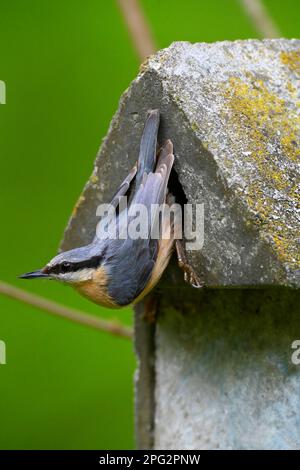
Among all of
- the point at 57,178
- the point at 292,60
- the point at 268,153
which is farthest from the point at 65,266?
the point at 57,178

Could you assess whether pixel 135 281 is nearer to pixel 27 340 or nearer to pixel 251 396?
pixel 251 396

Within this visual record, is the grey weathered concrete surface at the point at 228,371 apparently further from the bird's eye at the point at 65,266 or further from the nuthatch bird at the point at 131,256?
the bird's eye at the point at 65,266

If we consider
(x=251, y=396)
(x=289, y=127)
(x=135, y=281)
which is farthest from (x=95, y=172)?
(x=251, y=396)

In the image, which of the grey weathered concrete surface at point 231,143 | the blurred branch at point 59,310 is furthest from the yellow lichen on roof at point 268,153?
the blurred branch at point 59,310

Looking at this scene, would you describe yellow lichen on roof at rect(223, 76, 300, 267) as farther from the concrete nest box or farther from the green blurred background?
the green blurred background

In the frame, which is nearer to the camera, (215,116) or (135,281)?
(215,116)

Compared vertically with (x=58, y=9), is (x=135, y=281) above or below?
below

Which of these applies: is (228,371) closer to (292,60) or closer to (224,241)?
(224,241)
